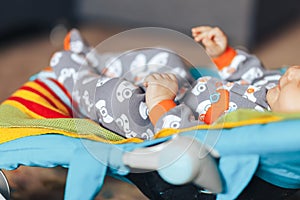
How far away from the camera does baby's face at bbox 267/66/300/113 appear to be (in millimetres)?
940

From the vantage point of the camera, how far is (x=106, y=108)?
1.05 meters

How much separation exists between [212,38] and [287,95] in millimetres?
303

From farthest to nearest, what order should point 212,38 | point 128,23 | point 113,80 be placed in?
point 128,23, point 212,38, point 113,80

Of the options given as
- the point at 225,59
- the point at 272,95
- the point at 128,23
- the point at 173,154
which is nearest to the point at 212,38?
the point at 225,59

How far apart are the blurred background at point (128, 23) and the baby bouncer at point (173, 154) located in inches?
35.9

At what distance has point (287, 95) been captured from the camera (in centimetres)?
96

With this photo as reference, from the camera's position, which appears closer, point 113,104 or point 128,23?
point 113,104

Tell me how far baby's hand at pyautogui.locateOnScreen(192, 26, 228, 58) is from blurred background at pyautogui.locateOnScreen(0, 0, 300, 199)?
0.83 meters

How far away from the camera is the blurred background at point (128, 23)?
6.81ft

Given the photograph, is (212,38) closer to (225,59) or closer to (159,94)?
(225,59)

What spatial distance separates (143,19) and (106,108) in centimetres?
127

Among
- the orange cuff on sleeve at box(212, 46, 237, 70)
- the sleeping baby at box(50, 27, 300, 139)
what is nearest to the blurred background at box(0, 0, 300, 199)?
the sleeping baby at box(50, 27, 300, 139)

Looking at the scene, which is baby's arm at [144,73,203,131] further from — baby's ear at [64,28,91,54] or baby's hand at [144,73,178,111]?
baby's ear at [64,28,91,54]

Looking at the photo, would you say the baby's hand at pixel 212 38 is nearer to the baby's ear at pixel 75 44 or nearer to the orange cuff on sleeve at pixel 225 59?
the orange cuff on sleeve at pixel 225 59
